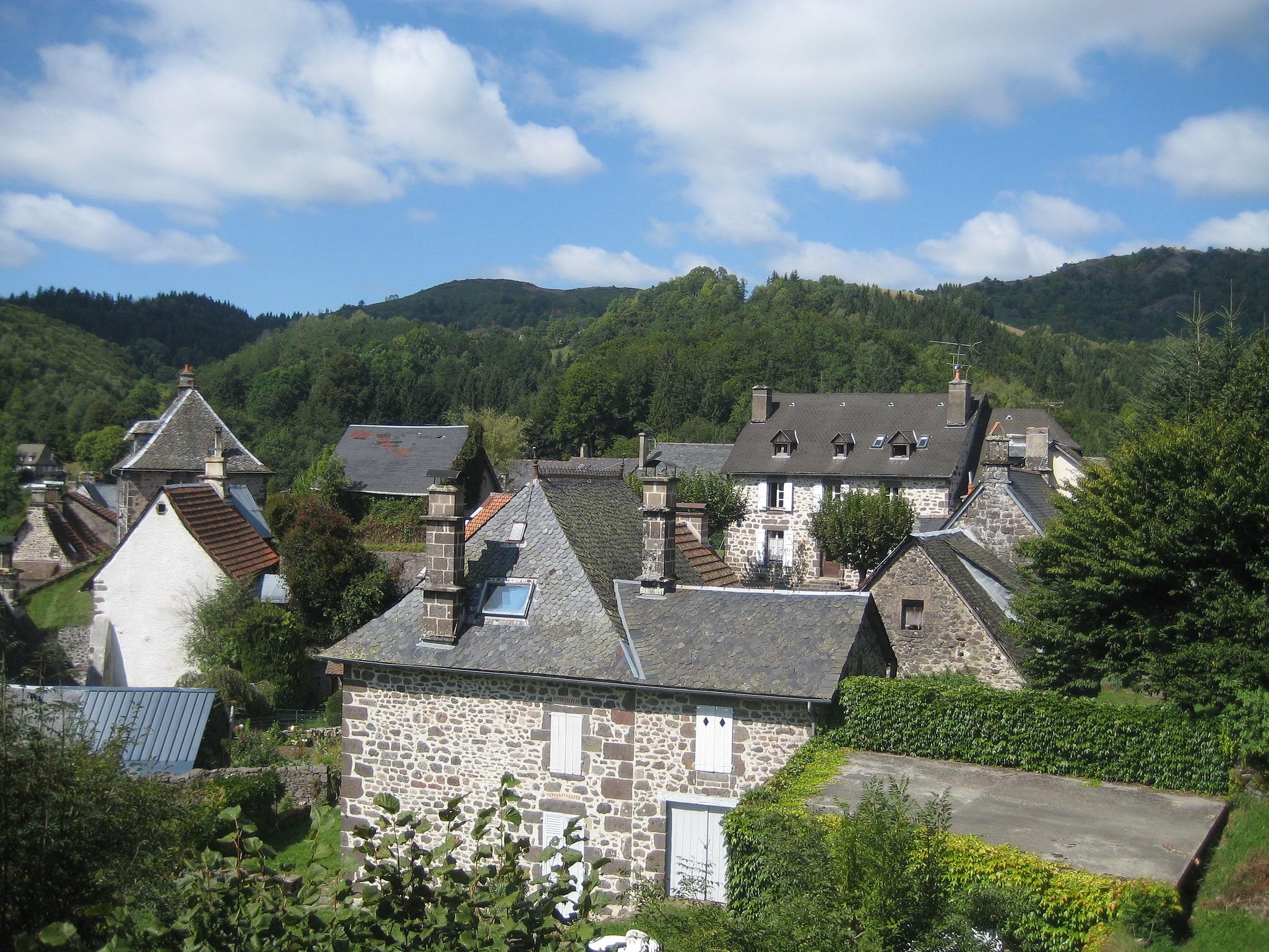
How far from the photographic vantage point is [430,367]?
119375 mm

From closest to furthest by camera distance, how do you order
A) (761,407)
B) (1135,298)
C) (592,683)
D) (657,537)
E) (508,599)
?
(592,683) → (508,599) → (657,537) → (761,407) → (1135,298)

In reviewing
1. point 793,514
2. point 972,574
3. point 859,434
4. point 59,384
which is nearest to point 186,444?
point 793,514

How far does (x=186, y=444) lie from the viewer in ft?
113

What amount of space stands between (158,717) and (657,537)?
10375 mm

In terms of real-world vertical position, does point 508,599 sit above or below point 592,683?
above

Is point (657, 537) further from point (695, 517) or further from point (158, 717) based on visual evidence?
point (158, 717)

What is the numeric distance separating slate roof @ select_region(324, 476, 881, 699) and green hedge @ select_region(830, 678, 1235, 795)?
1045mm

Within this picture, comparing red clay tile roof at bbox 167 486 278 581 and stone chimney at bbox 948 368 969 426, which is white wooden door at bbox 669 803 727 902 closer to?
red clay tile roof at bbox 167 486 278 581

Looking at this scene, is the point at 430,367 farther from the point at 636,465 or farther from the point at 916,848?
the point at 916,848

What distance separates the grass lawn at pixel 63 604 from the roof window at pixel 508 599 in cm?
2575

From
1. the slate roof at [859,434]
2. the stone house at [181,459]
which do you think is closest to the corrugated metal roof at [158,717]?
the stone house at [181,459]

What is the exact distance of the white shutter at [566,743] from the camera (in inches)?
558

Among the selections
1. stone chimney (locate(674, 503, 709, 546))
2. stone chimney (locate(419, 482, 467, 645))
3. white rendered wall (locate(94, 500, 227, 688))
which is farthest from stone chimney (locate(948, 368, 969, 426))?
stone chimney (locate(419, 482, 467, 645))

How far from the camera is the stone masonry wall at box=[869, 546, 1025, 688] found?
65.1 feet
